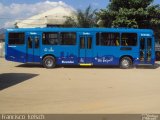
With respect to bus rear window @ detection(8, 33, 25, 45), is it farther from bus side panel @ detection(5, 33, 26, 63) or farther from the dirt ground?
the dirt ground

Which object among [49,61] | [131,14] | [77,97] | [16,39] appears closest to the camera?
[77,97]

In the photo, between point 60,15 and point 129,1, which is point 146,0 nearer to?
point 129,1

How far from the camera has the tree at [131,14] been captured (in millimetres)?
32344

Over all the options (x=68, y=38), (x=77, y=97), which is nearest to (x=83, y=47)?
(x=68, y=38)

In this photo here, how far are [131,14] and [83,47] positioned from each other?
9.16m

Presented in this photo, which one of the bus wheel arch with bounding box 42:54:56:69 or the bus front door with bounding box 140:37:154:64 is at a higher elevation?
the bus front door with bounding box 140:37:154:64

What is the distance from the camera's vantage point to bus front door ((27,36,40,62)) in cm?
2478

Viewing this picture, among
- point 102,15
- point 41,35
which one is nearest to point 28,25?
point 102,15

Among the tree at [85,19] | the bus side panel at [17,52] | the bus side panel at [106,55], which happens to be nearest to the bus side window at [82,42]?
the bus side panel at [106,55]

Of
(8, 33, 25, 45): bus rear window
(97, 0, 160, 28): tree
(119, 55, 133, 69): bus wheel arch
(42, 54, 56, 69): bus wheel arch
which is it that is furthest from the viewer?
(97, 0, 160, 28): tree

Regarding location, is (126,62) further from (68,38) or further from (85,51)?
(68,38)

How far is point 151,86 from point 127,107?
5.11 meters

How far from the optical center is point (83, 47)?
81.5 feet

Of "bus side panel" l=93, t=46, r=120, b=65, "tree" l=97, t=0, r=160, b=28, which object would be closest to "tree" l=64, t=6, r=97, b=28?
"tree" l=97, t=0, r=160, b=28
